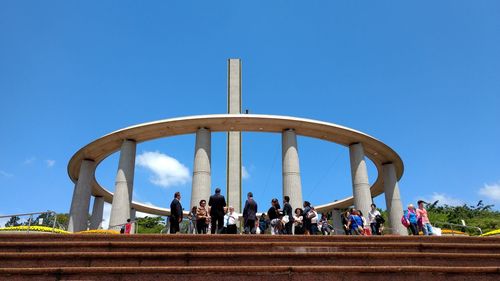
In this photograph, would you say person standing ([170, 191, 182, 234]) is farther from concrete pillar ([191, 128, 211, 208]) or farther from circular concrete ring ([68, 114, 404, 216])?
circular concrete ring ([68, 114, 404, 216])

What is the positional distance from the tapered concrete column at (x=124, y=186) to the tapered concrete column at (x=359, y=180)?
1317cm

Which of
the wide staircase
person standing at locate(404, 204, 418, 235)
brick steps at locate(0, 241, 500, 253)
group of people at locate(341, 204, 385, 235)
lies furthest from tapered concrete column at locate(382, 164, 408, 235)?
brick steps at locate(0, 241, 500, 253)

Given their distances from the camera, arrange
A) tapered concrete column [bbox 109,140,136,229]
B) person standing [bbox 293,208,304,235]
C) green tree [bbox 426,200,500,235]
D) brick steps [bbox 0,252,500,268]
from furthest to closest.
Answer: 1. green tree [bbox 426,200,500,235]
2. tapered concrete column [bbox 109,140,136,229]
3. person standing [bbox 293,208,304,235]
4. brick steps [bbox 0,252,500,268]

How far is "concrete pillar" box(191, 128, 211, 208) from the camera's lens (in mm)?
20109

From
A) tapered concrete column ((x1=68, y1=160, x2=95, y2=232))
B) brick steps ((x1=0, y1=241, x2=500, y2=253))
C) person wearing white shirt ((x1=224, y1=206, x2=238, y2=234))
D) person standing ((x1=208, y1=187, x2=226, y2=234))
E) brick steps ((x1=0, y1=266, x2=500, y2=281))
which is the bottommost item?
brick steps ((x1=0, y1=266, x2=500, y2=281))

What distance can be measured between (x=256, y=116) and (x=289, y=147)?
101 inches

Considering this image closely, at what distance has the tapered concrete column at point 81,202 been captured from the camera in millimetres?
24016

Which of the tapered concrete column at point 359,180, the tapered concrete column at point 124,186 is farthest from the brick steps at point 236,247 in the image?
the tapered concrete column at point 124,186

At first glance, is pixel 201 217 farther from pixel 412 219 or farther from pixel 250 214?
pixel 412 219

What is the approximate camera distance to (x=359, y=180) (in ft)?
73.6

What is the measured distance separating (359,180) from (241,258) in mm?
16507

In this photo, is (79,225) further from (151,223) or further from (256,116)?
(151,223)

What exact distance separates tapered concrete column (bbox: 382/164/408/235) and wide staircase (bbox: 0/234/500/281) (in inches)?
621

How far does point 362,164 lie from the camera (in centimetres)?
2262
